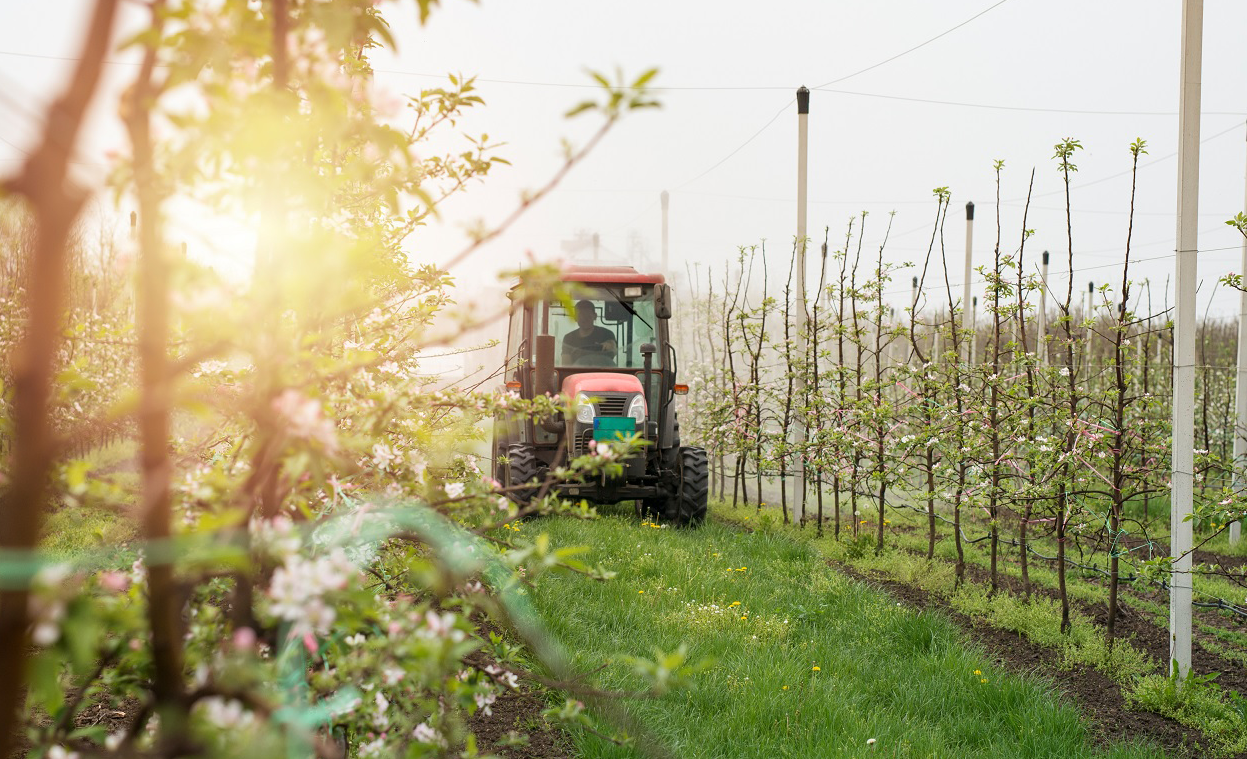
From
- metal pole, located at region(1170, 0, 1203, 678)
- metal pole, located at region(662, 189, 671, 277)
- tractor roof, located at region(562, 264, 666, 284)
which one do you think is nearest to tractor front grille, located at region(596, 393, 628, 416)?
tractor roof, located at region(562, 264, 666, 284)

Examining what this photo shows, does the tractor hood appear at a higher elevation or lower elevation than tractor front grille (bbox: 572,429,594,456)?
higher

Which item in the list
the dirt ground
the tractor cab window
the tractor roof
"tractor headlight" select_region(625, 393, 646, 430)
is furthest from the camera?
the tractor cab window

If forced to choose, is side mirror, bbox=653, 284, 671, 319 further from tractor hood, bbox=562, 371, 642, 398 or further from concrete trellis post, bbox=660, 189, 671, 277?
concrete trellis post, bbox=660, 189, 671, 277

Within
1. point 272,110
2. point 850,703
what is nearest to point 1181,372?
point 850,703

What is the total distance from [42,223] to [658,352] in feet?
22.7

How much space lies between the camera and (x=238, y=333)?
1184mm

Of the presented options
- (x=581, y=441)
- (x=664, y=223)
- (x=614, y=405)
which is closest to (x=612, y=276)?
(x=614, y=405)

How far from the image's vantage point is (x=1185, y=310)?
4121 millimetres

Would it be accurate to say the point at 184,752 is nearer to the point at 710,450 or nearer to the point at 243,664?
the point at 243,664

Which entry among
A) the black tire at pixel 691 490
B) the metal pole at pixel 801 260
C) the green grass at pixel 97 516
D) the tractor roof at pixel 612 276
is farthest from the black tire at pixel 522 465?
the metal pole at pixel 801 260

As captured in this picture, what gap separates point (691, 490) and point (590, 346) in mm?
1771

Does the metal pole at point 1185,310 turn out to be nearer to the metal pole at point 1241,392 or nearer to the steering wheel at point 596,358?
the steering wheel at point 596,358

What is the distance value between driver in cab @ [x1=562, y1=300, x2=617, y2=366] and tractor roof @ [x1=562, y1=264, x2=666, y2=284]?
14.6 inches

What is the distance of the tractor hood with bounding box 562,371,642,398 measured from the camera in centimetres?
723
